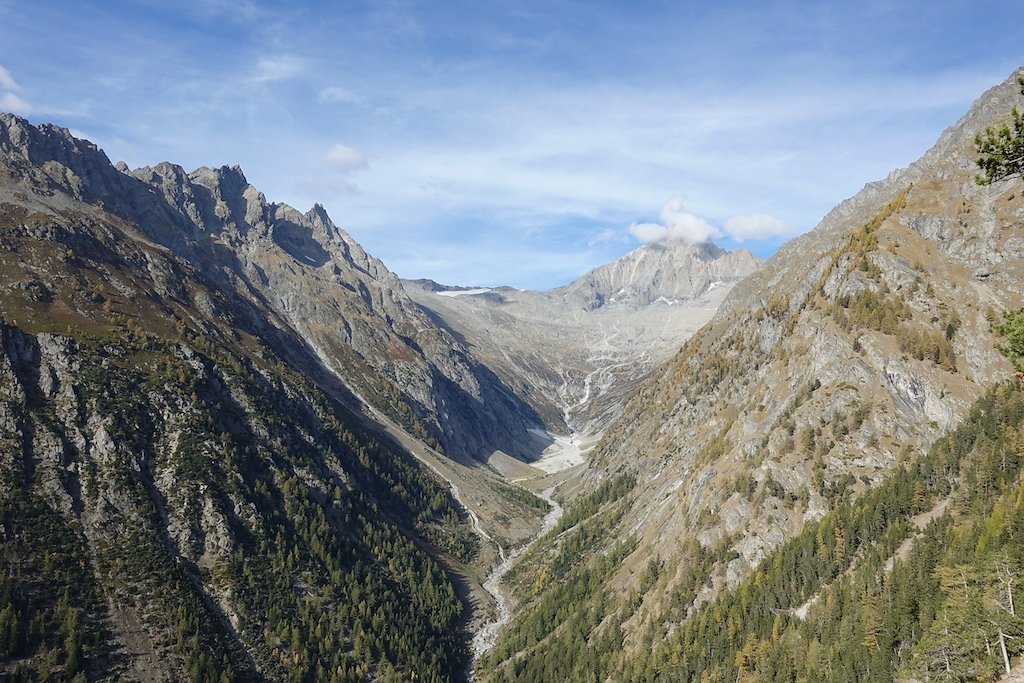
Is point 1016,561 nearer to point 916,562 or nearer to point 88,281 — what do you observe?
point 916,562

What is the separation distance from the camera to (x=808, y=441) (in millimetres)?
129625

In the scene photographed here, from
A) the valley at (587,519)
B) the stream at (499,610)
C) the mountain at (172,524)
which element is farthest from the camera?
the stream at (499,610)

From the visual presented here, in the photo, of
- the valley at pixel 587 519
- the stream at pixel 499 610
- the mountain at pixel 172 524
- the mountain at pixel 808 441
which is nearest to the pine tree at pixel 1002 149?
the valley at pixel 587 519

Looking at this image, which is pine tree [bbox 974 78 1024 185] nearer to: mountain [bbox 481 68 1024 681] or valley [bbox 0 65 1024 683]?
valley [bbox 0 65 1024 683]

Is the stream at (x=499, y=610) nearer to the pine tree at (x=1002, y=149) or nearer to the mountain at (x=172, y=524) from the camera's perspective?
the mountain at (x=172, y=524)

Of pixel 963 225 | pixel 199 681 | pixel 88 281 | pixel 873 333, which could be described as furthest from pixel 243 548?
pixel 963 225

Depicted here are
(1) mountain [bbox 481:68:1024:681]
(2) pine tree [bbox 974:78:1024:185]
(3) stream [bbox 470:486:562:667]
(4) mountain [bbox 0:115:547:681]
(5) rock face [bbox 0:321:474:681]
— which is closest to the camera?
(2) pine tree [bbox 974:78:1024:185]

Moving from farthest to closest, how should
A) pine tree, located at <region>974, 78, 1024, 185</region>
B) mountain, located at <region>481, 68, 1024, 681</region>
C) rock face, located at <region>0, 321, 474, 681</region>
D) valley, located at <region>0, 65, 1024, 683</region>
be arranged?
mountain, located at <region>481, 68, 1024, 681</region>
rock face, located at <region>0, 321, 474, 681</region>
valley, located at <region>0, 65, 1024, 683</region>
pine tree, located at <region>974, 78, 1024, 185</region>

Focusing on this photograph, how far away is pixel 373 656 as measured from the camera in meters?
133

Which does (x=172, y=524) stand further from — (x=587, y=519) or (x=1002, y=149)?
(x=1002, y=149)

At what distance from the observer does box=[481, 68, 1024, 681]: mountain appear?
391 ft

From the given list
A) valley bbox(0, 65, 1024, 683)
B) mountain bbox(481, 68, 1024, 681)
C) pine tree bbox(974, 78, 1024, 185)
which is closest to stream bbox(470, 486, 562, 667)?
valley bbox(0, 65, 1024, 683)

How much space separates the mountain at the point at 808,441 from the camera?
391 feet

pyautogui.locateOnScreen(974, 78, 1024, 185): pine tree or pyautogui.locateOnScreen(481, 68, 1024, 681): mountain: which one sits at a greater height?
pyautogui.locateOnScreen(974, 78, 1024, 185): pine tree
